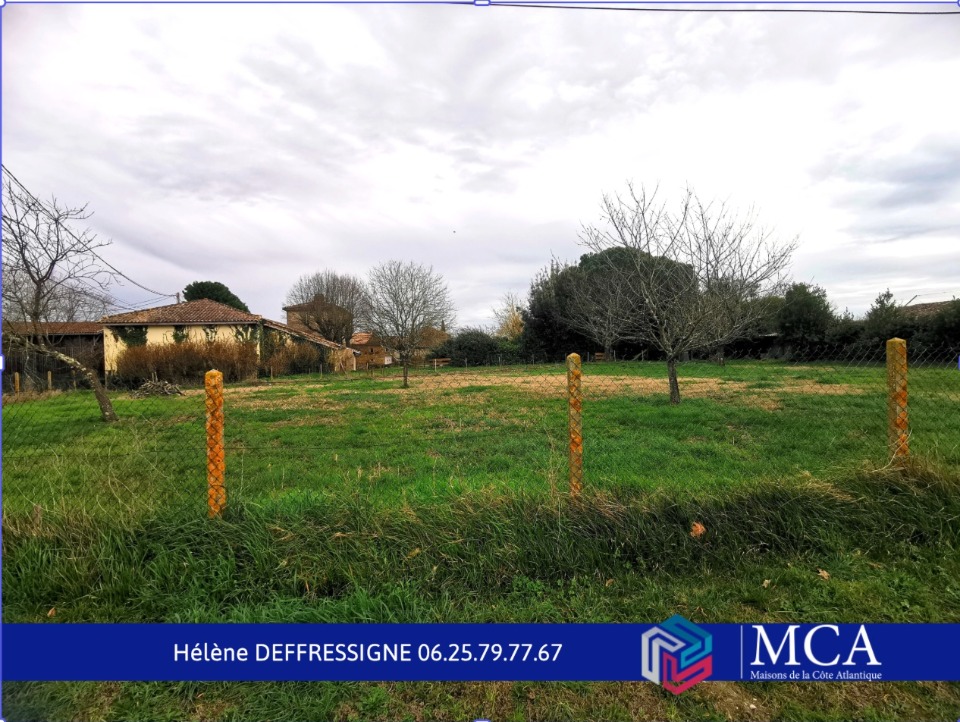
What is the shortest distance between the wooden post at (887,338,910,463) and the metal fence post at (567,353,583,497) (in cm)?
245

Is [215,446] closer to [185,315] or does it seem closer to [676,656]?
[676,656]

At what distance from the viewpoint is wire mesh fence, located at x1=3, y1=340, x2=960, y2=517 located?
10.6ft

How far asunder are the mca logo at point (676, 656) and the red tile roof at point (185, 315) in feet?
30.3

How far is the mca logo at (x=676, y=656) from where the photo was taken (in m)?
2.06

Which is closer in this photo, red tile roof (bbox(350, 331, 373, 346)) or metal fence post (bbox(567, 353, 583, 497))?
metal fence post (bbox(567, 353, 583, 497))

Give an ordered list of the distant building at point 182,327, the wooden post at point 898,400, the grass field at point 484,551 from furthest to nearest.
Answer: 1. the distant building at point 182,327
2. the wooden post at point 898,400
3. the grass field at point 484,551

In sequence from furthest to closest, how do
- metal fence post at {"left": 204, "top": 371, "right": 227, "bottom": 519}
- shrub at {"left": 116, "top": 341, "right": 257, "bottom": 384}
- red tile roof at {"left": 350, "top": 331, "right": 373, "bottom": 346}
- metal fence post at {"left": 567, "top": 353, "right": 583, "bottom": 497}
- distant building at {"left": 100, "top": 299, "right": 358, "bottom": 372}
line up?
red tile roof at {"left": 350, "top": 331, "right": 373, "bottom": 346} < distant building at {"left": 100, "top": 299, "right": 358, "bottom": 372} < shrub at {"left": 116, "top": 341, "right": 257, "bottom": 384} < metal fence post at {"left": 567, "top": 353, "right": 583, "bottom": 497} < metal fence post at {"left": 204, "top": 371, "right": 227, "bottom": 519}

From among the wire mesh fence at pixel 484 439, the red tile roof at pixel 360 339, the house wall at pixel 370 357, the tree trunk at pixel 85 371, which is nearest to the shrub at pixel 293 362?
the wire mesh fence at pixel 484 439

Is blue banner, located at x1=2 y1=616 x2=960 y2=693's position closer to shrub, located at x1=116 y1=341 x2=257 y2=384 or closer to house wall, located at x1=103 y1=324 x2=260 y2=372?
shrub, located at x1=116 y1=341 x2=257 y2=384

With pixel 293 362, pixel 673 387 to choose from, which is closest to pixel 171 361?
pixel 293 362

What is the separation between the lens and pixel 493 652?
2135 mm

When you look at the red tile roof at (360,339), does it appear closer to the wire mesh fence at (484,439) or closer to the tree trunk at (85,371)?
the tree trunk at (85,371)

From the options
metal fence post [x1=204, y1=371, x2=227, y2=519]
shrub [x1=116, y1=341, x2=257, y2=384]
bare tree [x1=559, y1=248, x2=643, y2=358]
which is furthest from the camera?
bare tree [x1=559, y1=248, x2=643, y2=358]

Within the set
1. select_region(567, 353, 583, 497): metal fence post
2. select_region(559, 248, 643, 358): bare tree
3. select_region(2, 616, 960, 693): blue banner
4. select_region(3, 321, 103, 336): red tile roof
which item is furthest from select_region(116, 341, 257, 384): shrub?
select_region(559, 248, 643, 358): bare tree
